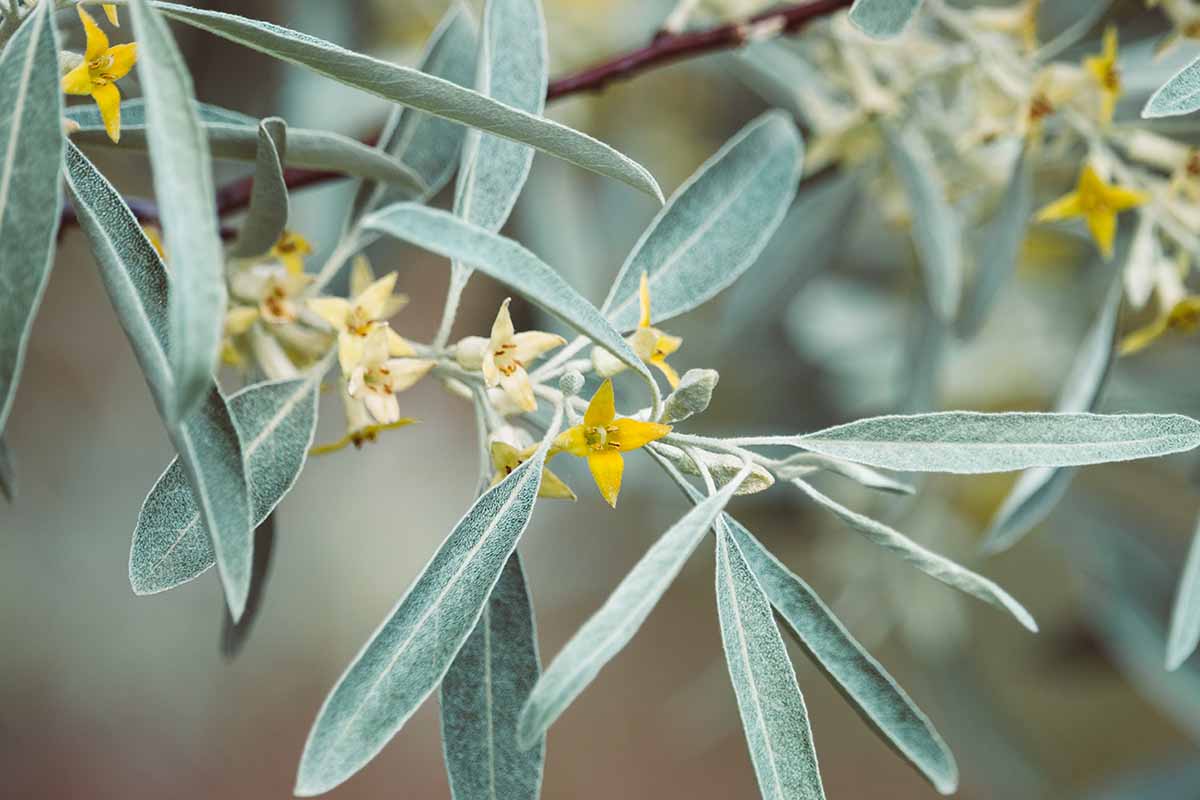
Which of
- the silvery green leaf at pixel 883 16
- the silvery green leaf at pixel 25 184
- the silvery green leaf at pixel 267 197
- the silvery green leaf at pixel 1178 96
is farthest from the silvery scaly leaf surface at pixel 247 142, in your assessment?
the silvery green leaf at pixel 1178 96

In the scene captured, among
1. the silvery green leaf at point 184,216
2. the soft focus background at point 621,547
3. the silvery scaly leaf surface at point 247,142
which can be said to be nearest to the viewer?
the silvery green leaf at point 184,216

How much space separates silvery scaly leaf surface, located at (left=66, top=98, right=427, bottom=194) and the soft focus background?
0.19 metres

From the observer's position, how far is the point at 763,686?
0.40 m

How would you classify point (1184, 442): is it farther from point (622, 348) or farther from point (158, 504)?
point (158, 504)

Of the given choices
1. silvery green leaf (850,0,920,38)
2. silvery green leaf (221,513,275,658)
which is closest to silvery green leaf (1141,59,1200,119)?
silvery green leaf (850,0,920,38)

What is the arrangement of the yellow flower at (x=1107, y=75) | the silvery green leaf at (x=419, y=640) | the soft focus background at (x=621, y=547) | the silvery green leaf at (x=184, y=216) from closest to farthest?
1. the silvery green leaf at (x=184, y=216)
2. the silvery green leaf at (x=419, y=640)
3. the yellow flower at (x=1107, y=75)
4. the soft focus background at (x=621, y=547)

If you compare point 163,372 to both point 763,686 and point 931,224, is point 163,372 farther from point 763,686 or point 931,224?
point 931,224

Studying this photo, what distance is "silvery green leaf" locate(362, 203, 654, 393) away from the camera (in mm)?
311

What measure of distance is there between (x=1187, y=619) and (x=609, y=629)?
0.32 metres

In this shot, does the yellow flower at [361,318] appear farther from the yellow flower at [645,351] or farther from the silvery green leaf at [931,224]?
the silvery green leaf at [931,224]

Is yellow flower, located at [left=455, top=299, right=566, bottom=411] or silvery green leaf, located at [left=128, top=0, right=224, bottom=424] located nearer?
silvery green leaf, located at [left=128, top=0, right=224, bottom=424]

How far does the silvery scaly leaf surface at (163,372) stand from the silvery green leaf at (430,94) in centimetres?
8

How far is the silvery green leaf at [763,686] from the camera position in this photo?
39 centimetres

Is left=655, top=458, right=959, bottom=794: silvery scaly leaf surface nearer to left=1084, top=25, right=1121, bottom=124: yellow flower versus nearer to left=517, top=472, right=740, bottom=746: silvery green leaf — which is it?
left=517, top=472, right=740, bottom=746: silvery green leaf
